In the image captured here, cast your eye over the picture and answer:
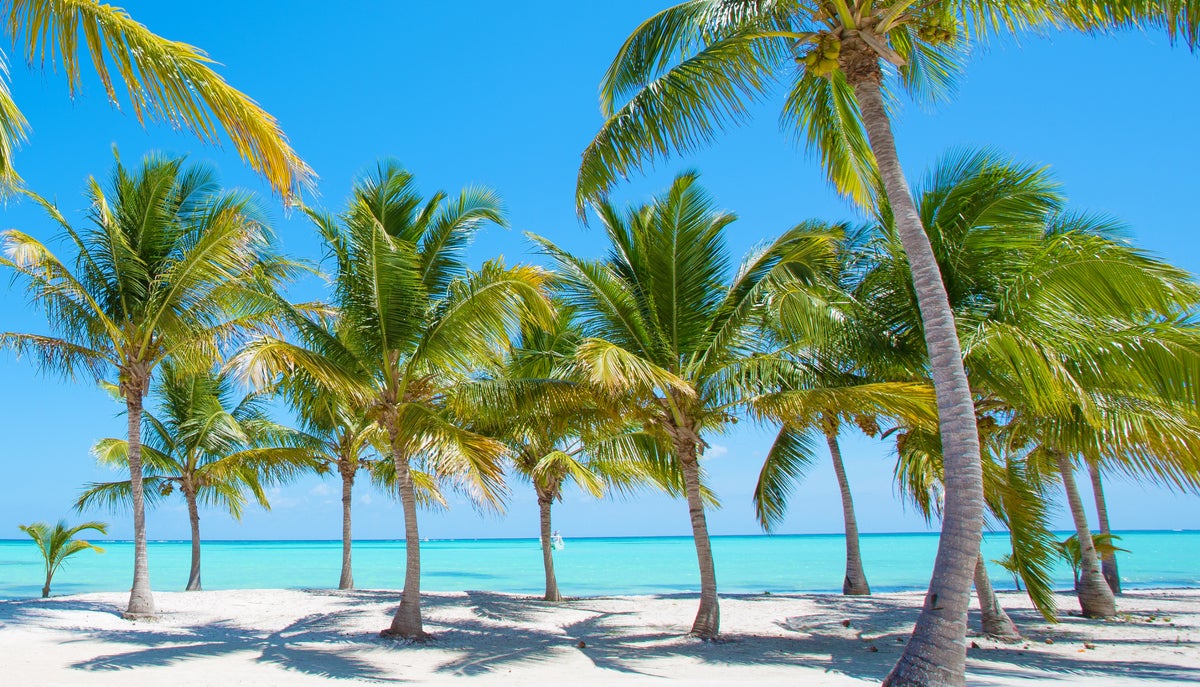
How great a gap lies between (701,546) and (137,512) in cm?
840

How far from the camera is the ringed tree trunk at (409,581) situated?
32.0ft

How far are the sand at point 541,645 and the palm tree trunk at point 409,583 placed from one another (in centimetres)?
22

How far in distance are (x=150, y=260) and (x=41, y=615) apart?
17.8 ft

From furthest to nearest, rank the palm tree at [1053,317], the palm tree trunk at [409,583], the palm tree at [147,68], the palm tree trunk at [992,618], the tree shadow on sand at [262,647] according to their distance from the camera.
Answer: the palm tree trunk at [409,583] < the palm tree trunk at [992,618] < the tree shadow on sand at [262,647] < the palm tree at [1053,317] < the palm tree at [147,68]

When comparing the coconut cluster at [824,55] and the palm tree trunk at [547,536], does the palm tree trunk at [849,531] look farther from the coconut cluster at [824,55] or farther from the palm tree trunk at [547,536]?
the coconut cluster at [824,55]

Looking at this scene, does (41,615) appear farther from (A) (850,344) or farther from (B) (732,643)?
(A) (850,344)

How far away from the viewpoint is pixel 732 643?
31.8ft

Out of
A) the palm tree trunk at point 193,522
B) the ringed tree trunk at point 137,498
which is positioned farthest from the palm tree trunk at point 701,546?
the palm tree trunk at point 193,522

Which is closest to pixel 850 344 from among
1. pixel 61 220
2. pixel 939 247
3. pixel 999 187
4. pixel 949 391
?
pixel 939 247

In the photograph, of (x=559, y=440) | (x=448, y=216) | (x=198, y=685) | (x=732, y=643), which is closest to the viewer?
(x=198, y=685)

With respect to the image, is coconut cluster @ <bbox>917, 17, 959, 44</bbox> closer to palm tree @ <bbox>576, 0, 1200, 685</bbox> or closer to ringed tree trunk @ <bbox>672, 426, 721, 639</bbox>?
palm tree @ <bbox>576, 0, 1200, 685</bbox>

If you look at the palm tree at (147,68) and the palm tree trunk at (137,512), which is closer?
the palm tree at (147,68)

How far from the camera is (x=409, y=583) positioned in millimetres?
9898

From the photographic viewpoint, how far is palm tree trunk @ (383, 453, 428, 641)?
32.0 ft
